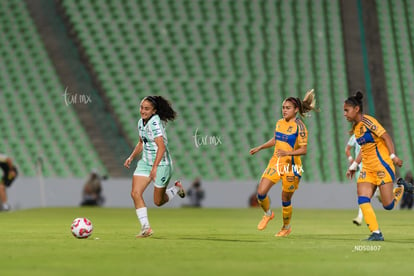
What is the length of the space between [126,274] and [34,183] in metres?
20.3

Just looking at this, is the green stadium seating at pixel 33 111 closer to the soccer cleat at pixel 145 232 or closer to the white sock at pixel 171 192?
the white sock at pixel 171 192

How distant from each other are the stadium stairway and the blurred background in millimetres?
37

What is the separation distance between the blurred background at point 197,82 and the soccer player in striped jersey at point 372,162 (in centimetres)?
1653

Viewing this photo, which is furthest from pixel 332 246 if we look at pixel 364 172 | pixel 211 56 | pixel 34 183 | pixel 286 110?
pixel 211 56

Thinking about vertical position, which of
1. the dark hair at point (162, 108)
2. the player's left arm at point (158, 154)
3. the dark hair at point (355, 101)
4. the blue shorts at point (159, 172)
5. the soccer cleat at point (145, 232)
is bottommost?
the soccer cleat at point (145, 232)

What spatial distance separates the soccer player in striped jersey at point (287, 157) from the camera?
1232cm

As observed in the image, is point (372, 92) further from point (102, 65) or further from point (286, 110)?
point (286, 110)

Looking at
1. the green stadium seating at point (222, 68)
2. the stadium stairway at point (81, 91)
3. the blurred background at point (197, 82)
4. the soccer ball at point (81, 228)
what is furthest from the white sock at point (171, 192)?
the green stadium seating at point (222, 68)

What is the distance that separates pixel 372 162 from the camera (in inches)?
438

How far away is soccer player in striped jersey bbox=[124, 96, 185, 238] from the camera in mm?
11641

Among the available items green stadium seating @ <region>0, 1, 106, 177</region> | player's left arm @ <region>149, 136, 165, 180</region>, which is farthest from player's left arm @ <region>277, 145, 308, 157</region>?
green stadium seating @ <region>0, 1, 106, 177</region>

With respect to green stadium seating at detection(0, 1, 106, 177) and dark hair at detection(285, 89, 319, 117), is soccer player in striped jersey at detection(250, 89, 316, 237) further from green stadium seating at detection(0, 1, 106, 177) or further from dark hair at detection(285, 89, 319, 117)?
green stadium seating at detection(0, 1, 106, 177)

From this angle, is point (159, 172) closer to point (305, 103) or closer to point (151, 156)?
point (151, 156)

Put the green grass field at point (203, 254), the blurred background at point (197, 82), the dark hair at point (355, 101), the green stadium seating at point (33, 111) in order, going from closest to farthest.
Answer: the green grass field at point (203, 254), the dark hair at point (355, 101), the green stadium seating at point (33, 111), the blurred background at point (197, 82)
